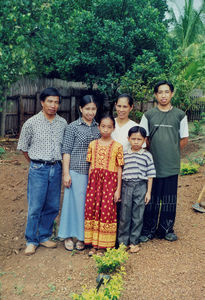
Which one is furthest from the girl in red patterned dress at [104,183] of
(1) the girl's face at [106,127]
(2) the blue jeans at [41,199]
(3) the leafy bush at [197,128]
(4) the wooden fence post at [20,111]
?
(3) the leafy bush at [197,128]

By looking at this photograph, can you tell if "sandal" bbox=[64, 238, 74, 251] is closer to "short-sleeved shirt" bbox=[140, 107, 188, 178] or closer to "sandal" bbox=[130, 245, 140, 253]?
"sandal" bbox=[130, 245, 140, 253]

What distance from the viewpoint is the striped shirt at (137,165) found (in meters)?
3.54

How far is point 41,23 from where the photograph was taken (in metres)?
4.85

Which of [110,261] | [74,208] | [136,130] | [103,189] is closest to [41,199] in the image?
[74,208]

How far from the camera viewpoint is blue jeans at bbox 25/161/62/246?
3601 millimetres

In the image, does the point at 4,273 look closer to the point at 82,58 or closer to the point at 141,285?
the point at 141,285

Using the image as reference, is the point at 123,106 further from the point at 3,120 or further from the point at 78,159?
the point at 3,120

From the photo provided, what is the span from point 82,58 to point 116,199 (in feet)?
20.0

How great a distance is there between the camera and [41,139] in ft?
11.7

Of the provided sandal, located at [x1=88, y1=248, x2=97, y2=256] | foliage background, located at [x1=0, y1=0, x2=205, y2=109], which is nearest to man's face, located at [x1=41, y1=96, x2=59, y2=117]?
sandal, located at [x1=88, y1=248, x2=97, y2=256]

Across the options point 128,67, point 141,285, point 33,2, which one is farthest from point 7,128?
point 141,285

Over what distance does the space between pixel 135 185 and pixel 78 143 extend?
0.79 metres

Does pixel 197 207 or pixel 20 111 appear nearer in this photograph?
pixel 197 207

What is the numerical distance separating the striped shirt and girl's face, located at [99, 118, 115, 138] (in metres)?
0.33
